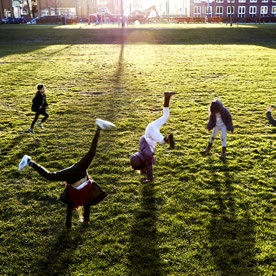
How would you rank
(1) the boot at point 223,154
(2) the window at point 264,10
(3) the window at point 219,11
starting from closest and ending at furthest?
1. (1) the boot at point 223,154
2. (3) the window at point 219,11
3. (2) the window at point 264,10

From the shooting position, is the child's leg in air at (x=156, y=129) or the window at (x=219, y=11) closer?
the child's leg in air at (x=156, y=129)

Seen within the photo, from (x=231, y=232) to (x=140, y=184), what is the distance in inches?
88.1

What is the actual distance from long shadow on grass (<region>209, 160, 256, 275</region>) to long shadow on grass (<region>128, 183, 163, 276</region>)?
35.5 inches

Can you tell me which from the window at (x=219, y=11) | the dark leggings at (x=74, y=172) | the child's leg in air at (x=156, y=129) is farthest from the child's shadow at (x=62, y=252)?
the window at (x=219, y=11)

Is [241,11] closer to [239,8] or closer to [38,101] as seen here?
[239,8]

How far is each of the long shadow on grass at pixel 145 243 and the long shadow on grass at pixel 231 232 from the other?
2.96 feet

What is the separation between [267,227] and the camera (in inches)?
233

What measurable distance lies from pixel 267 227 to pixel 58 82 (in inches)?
531

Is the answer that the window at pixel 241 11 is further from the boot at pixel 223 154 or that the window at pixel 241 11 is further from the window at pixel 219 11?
the boot at pixel 223 154

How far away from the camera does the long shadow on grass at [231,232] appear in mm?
5133

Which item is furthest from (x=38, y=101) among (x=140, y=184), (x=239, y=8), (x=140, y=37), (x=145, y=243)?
(x=239, y=8)

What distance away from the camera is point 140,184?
24.3 ft

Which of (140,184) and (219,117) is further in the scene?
(219,117)

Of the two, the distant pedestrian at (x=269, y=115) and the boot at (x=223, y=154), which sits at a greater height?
Result: the distant pedestrian at (x=269, y=115)
